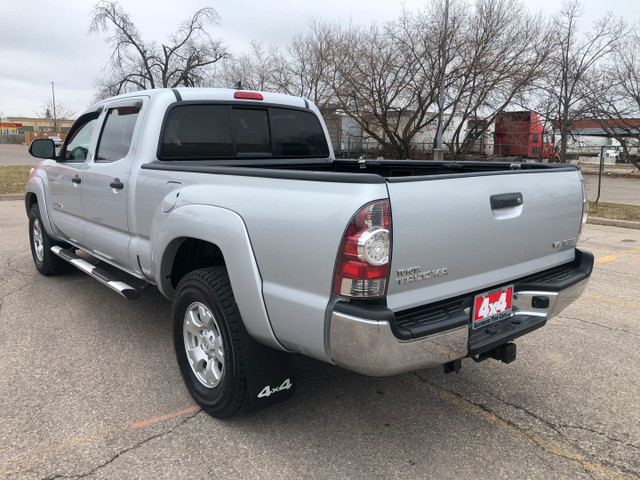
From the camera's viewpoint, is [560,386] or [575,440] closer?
[575,440]

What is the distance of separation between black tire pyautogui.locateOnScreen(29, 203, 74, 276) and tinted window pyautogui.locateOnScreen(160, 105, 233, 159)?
2684mm


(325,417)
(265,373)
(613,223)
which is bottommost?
(325,417)

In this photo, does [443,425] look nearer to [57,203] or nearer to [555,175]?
[555,175]

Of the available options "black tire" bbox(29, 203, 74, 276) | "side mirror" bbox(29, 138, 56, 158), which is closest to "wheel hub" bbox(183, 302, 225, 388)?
"side mirror" bbox(29, 138, 56, 158)

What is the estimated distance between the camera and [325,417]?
117 inches

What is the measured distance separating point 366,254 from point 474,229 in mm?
665

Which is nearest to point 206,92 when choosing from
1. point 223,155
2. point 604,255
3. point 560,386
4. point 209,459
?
point 223,155

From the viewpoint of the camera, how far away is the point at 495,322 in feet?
8.78

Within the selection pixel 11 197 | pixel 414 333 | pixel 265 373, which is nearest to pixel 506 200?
pixel 414 333

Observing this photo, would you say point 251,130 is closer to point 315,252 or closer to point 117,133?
point 117,133

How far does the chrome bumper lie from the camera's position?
2.10 m

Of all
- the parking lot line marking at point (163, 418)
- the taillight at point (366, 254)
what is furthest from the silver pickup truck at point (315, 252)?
the parking lot line marking at point (163, 418)

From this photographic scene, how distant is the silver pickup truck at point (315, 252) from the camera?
7.05 feet

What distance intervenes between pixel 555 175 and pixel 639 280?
4077 millimetres
